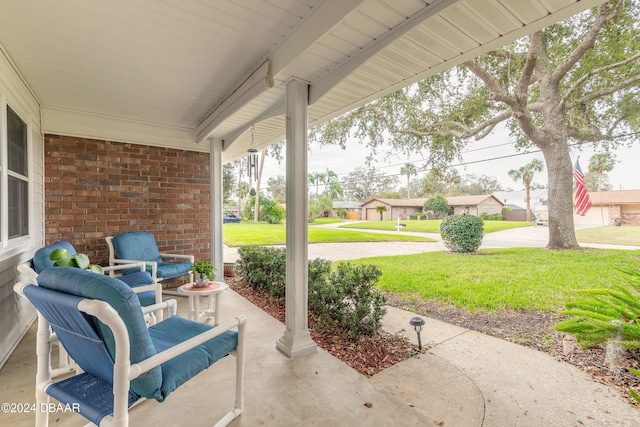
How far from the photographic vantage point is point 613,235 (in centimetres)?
521

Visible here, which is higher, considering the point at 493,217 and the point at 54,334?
the point at 493,217

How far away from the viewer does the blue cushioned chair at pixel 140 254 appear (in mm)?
3564

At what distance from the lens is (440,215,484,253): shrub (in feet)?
22.1

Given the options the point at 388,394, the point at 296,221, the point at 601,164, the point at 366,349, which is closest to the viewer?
the point at 388,394

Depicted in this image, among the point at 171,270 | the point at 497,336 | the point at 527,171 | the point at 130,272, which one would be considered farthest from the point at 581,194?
the point at 527,171

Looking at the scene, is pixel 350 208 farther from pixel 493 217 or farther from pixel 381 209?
pixel 493 217

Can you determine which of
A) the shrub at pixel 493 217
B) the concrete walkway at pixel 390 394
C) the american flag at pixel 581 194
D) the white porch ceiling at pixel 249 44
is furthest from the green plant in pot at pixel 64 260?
the shrub at pixel 493 217

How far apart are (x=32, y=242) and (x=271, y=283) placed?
2.77m

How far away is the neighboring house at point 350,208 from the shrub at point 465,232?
41.0ft

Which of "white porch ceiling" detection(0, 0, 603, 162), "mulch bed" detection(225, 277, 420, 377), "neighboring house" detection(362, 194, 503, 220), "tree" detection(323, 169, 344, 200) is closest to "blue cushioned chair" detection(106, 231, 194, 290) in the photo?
"white porch ceiling" detection(0, 0, 603, 162)

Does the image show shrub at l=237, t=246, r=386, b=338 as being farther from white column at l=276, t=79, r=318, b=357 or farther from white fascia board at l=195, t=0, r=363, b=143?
white fascia board at l=195, t=0, r=363, b=143

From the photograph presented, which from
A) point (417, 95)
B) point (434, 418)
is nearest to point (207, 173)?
point (434, 418)

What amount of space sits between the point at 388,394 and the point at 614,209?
6.11m

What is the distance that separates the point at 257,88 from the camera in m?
2.51
